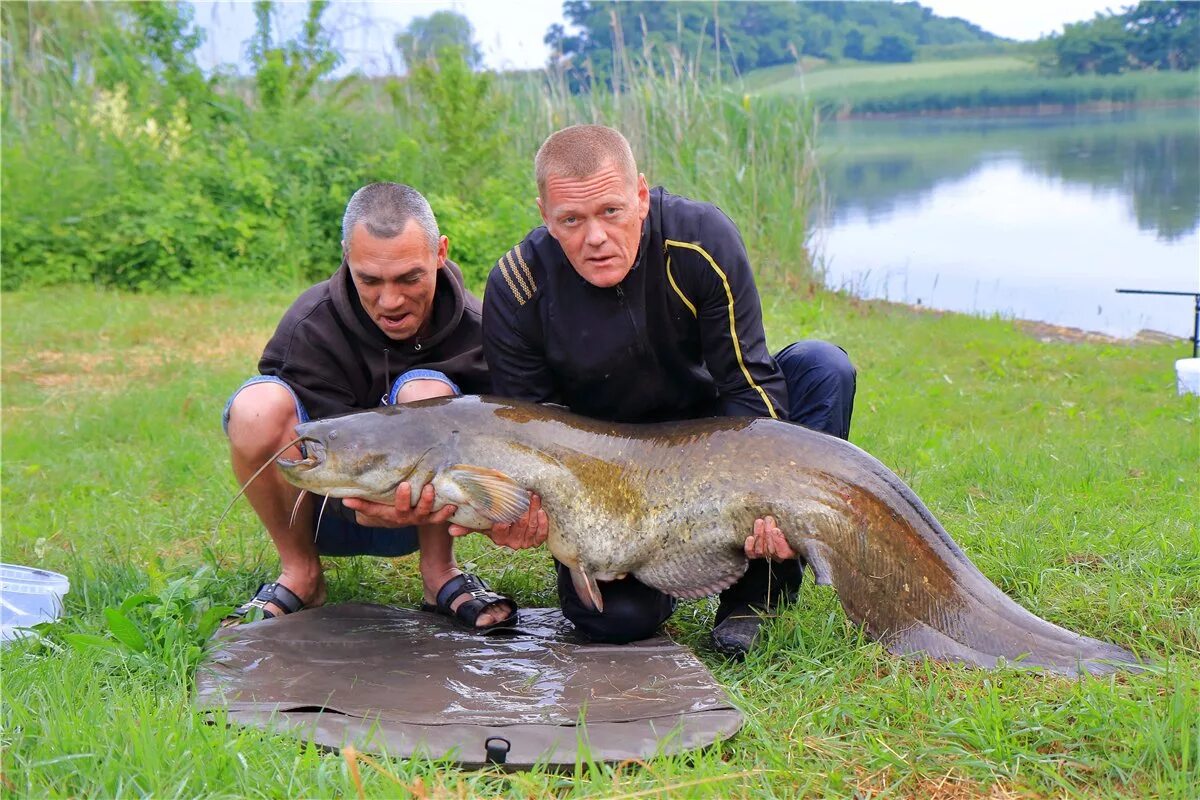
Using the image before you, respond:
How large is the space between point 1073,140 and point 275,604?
23007mm

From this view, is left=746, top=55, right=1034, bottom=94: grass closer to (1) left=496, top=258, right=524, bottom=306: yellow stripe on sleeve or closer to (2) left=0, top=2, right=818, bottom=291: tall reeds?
(2) left=0, top=2, right=818, bottom=291: tall reeds

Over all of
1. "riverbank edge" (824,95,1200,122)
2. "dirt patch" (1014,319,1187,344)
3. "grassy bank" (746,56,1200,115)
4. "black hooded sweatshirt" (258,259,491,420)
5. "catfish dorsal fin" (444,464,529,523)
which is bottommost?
"dirt patch" (1014,319,1187,344)

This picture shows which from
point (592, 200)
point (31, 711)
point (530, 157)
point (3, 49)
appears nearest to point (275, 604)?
point (31, 711)

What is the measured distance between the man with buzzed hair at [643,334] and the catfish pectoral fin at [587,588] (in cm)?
7

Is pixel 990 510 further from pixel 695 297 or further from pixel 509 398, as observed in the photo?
pixel 509 398

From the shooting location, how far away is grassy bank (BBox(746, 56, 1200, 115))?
28.9 metres

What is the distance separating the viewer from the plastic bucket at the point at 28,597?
304cm

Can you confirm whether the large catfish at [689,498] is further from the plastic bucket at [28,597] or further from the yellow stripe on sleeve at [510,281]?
the plastic bucket at [28,597]

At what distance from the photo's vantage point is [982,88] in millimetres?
34281

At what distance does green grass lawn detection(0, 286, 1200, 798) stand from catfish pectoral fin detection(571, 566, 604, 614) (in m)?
0.36

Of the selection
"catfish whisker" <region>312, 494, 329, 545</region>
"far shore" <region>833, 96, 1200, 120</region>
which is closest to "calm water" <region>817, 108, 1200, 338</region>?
"far shore" <region>833, 96, 1200, 120</region>

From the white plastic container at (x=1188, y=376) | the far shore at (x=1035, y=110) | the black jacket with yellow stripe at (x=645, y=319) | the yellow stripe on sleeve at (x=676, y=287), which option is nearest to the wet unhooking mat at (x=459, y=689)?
the black jacket with yellow stripe at (x=645, y=319)

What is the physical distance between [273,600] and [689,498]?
128cm

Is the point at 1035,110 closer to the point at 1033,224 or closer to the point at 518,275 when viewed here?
the point at 1033,224
